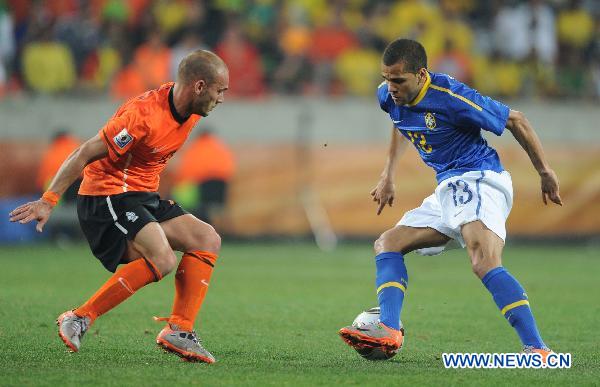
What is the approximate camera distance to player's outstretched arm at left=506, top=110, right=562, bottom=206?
6.69m

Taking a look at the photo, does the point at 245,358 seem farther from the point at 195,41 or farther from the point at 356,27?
the point at 356,27

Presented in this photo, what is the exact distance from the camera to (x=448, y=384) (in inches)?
229

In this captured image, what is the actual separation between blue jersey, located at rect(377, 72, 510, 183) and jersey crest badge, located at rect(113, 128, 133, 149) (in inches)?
67.7

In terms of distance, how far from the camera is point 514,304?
256 inches

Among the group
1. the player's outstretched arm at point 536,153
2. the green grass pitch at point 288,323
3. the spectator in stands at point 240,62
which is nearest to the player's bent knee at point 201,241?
the green grass pitch at point 288,323

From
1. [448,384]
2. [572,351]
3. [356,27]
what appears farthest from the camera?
[356,27]

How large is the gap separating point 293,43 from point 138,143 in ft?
40.2

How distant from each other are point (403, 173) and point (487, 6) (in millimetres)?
4186

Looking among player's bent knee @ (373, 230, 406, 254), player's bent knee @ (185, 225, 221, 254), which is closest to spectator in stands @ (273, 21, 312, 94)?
player's bent knee @ (373, 230, 406, 254)

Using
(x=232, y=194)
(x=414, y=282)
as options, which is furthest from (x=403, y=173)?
(x=414, y=282)

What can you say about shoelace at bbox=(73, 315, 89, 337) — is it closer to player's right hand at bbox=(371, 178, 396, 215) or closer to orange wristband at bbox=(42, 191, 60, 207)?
orange wristband at bbox=(42, 191, 60, 207)

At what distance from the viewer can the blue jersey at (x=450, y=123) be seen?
678 centimetres

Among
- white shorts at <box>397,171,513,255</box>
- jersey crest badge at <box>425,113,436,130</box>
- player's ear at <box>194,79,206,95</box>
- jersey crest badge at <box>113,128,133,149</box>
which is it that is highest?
jersey crest badge at <box>425,113,436,130</box>

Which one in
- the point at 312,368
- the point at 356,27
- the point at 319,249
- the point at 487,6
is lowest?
the point at 312,368
